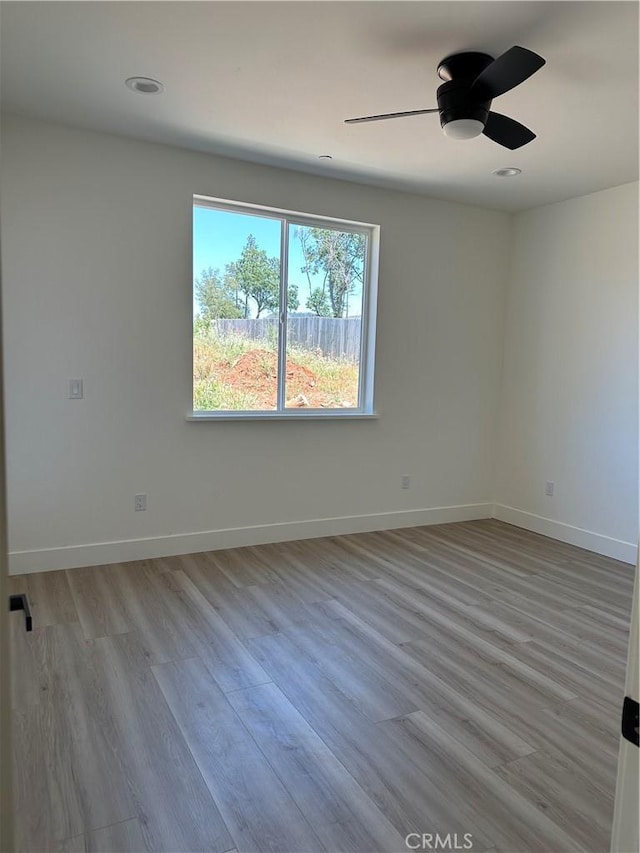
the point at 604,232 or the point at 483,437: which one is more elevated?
the point at 604,232

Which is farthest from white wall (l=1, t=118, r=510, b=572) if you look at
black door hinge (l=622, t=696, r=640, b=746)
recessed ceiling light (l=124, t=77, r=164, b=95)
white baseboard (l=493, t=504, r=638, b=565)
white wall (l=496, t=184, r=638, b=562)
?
black door hinge (l=622, t=696, r=640, b=746)

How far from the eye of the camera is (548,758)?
1.94 m

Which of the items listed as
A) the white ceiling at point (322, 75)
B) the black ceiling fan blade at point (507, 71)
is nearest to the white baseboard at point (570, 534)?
the white ceiling at point (322, 75)

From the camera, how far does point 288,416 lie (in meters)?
4.13

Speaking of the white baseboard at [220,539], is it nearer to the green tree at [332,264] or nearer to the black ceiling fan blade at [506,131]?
the green tree at [332,264]

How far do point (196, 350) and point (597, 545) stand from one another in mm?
3349

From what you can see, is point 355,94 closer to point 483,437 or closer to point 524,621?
point 524,621

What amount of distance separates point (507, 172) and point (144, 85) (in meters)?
2.43

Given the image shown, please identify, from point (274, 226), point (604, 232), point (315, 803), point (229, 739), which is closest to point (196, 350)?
point (274, 226)

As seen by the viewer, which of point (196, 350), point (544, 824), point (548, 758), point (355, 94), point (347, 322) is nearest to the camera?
point (544, 824)

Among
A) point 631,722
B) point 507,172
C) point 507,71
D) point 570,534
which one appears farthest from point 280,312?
point 631,722

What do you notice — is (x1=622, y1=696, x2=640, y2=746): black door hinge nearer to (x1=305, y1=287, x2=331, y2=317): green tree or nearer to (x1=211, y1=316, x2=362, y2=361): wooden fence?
(x1=211, y1=316, x2=362, y2=361): wooden fence

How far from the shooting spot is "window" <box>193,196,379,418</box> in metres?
3.90

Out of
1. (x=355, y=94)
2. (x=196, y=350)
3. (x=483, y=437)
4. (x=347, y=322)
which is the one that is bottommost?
(x=483, y=437)
